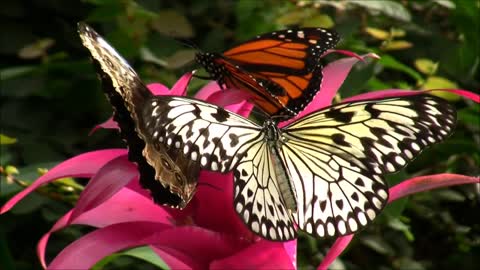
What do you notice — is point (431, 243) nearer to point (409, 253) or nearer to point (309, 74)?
point (409, 253)

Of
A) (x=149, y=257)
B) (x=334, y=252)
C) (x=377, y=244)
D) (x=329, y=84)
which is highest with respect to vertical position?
(x=329, y=84)

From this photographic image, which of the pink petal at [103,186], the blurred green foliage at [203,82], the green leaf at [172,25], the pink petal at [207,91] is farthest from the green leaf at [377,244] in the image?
the pink petal at [103,186]

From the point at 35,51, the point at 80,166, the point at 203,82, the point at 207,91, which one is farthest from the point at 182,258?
the point at 35,51

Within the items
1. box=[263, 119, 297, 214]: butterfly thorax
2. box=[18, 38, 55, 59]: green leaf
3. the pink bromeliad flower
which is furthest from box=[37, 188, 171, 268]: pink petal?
box=[18, 38, 55, 59]: green leaf

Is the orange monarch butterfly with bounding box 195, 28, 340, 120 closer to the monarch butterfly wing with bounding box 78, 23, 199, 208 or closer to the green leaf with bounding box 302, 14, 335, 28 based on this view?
the monarch butterfly wing with bounding box 78, 23, 199, 208

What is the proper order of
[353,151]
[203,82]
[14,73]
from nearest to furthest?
1. [353,151]
2. [203,82]
3. [14,73]

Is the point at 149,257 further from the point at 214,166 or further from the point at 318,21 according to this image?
the point at 318,21
